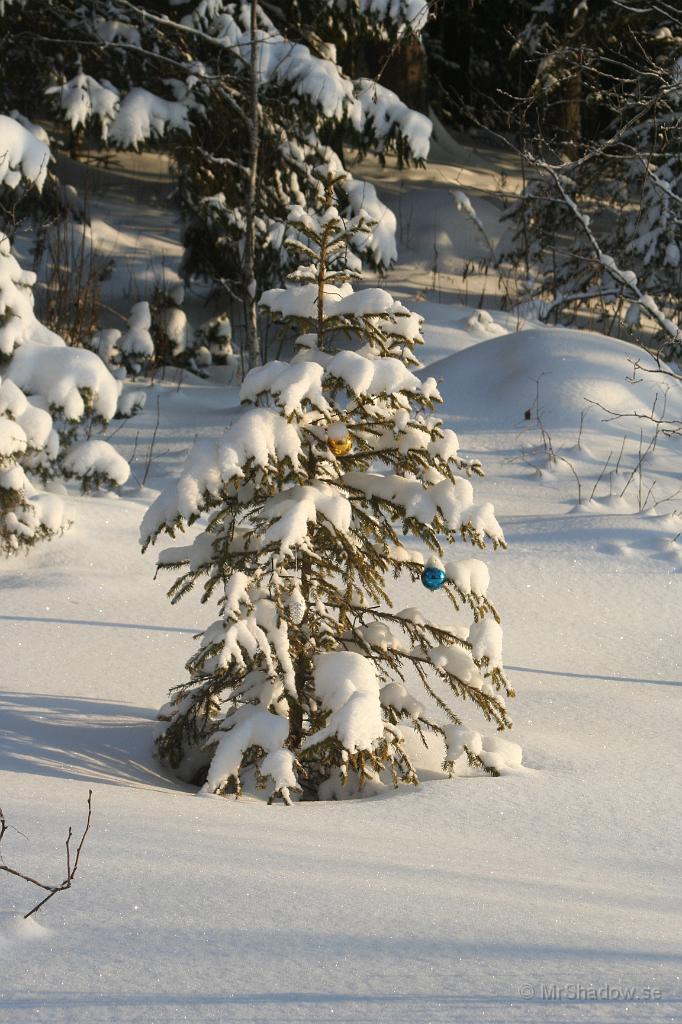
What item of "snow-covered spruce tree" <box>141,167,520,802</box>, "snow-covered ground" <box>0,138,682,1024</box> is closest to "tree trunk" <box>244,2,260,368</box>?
"snow-covered ground" <box>0,138,682,1024</box>

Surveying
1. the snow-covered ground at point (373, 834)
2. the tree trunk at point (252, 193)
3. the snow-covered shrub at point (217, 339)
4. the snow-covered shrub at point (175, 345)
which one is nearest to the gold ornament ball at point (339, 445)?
the snow-covered ground at point (373, 834)

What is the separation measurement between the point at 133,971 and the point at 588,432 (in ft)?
22.5

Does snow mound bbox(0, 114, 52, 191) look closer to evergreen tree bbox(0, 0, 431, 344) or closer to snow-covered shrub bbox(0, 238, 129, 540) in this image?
snow-covered shrub bbox(0, 238, 129, 540)

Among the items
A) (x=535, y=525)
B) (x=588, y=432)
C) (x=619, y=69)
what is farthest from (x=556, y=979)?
(x=619, y=69)

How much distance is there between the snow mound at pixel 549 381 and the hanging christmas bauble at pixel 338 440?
4.83 metres

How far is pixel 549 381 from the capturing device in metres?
8.68

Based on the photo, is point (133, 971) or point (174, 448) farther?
point (174, 448)

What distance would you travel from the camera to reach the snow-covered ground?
1866 millimetres

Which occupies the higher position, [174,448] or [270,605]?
[270,605]

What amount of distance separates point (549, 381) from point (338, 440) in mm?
5268

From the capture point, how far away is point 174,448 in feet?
28.1

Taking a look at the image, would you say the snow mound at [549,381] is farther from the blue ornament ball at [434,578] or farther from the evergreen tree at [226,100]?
the blue ornament ball at [434,578]

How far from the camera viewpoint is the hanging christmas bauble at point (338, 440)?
12.2 feet

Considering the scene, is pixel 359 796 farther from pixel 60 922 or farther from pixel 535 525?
pixel 535 525
